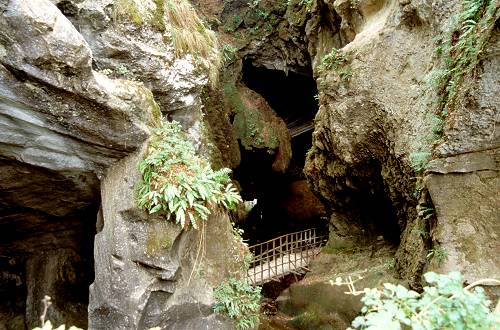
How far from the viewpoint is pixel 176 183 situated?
5.64 m

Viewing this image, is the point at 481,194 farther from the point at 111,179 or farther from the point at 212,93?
the point at 212,93

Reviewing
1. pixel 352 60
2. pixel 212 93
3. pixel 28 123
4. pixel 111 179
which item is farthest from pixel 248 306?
pixel 212 93

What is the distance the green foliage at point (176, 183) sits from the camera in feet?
18.2

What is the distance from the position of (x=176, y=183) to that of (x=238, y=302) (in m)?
2.38

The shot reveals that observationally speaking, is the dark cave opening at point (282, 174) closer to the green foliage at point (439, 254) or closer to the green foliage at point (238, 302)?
the green foliage at point (238, 302)

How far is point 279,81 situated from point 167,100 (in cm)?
1201

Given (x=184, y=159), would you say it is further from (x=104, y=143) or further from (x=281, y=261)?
(x=281, y=261)

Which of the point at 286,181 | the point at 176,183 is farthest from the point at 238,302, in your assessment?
the point at 286,181

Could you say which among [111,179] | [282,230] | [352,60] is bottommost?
[282,230]

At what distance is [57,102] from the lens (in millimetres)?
5316

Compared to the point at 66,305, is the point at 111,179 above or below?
above

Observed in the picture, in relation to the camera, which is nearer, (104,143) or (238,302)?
(104,143)

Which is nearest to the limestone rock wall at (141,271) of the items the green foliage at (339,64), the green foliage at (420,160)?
the green foliage at (420,160)

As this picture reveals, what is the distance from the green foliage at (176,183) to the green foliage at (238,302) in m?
1.30
